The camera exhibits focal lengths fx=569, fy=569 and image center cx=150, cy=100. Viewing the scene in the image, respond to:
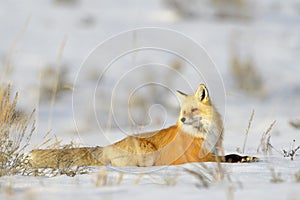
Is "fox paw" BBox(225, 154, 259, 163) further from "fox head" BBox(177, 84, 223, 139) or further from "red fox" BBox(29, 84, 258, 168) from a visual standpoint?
"fox head" BBox(177, 84, 223, 139)

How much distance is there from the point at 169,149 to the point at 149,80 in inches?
266

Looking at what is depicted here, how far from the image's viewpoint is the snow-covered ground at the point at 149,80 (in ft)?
11.6

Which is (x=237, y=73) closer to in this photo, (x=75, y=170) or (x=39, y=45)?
(x=39, y=45)

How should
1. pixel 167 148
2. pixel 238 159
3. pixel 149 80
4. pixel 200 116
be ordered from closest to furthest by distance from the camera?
pixel 238 159 → pixel 167 148 → pixel 200 116 → pixel 149 80

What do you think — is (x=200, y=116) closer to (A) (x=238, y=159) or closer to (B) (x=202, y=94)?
(B) (x=202, y=94)

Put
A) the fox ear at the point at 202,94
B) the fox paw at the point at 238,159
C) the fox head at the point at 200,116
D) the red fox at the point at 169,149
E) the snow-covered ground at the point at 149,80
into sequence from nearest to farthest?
the snow-covered ground at the point at 149,80 → the fox paw at the point at 238,159 → the red fox at the point at 169,149 → the fox head at the point at 200,116 → the fox ear at the point at 202,94

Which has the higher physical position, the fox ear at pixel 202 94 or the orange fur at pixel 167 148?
the fox ear at pixel 202 94

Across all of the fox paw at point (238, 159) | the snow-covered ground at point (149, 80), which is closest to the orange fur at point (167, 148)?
the fox paw at point (238, 159)

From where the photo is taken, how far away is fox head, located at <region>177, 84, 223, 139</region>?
5.18m

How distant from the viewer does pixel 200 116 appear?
5.32m

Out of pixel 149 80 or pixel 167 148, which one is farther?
pixel 149 80

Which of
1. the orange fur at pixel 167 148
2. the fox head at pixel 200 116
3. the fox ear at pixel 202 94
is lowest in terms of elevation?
the orange fur at pixel 167 148

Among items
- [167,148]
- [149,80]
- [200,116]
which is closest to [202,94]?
[200,116]

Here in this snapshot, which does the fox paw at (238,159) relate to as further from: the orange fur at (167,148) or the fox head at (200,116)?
the fox head at (200,116)
